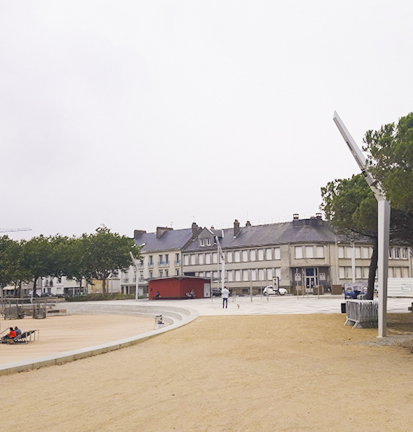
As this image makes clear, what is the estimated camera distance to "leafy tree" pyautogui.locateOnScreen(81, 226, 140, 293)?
69750 millimetres

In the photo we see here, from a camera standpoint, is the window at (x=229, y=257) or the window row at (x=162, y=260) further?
the window row at (x=162, y=260)

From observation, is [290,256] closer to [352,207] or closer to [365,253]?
[365,253]

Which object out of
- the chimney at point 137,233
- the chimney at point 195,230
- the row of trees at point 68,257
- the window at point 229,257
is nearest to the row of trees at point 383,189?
the row of trees at point 68,257

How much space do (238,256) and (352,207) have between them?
54.3m

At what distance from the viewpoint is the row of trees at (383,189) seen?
14594 millimetres

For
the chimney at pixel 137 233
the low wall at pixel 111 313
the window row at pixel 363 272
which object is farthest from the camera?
the chimney at pixel 137 233

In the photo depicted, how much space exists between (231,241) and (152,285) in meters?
22.0

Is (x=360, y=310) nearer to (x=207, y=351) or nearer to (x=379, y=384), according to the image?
(x=207, y=351)

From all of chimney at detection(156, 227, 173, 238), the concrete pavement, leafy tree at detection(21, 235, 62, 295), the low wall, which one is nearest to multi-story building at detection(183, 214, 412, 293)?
chimney at detection(156, 227, 173, 238)

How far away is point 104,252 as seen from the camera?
70000 mm

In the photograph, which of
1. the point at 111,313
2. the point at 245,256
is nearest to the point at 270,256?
the point at 245,256

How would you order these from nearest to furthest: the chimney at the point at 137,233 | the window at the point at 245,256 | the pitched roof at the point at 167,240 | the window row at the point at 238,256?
the window row at the point at 238,256, the window at the point at 245,256, the pitched roof at the point at 167,240, the chimney at the point at 137,233

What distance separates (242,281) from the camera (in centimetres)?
7738

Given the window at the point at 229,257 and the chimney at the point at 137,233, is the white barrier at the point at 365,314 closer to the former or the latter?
the window at the point at 229,257
